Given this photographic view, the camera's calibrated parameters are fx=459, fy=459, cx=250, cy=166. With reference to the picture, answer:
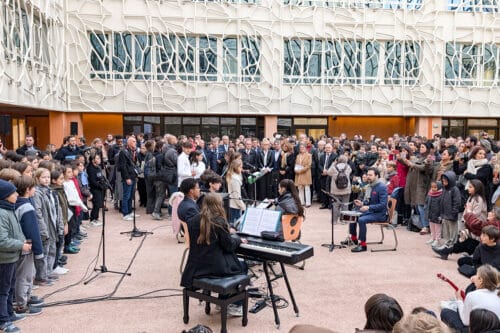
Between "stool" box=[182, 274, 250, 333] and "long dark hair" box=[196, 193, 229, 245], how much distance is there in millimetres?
459

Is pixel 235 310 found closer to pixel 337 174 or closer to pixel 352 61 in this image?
pixel 337 174

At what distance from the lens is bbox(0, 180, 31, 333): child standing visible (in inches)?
203

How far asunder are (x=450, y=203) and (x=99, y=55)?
18083mm

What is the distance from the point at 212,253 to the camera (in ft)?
17.5

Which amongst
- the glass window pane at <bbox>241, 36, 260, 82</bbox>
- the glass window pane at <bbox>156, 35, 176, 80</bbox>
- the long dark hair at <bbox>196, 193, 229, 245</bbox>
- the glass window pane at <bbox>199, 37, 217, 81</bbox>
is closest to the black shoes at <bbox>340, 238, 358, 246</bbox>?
the long dark hair at <bbox>196, 193, 229, 245</bbox>

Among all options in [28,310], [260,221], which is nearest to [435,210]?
[260,221]

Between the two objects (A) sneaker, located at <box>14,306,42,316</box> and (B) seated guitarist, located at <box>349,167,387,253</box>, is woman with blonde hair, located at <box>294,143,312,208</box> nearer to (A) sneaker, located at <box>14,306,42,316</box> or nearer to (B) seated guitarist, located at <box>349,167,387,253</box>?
(B) seated guitarist, located at <box>349,167,387,253</box>

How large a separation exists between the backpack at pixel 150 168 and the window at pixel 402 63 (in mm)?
15110

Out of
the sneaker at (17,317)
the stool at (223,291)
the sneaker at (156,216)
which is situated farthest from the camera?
the sneaker at (156,216)

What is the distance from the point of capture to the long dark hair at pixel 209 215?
526 cm

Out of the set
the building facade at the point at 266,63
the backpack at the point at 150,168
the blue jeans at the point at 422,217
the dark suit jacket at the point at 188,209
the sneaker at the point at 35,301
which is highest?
the building facade at the point at 266,63

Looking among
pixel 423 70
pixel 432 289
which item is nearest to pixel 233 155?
pixel 432 289

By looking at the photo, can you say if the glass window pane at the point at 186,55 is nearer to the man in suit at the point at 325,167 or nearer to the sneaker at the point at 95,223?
the man in suit at the point at 325,167

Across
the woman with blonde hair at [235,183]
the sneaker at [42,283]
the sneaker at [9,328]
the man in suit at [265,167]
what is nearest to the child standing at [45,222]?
the sneaker at [42,283]
